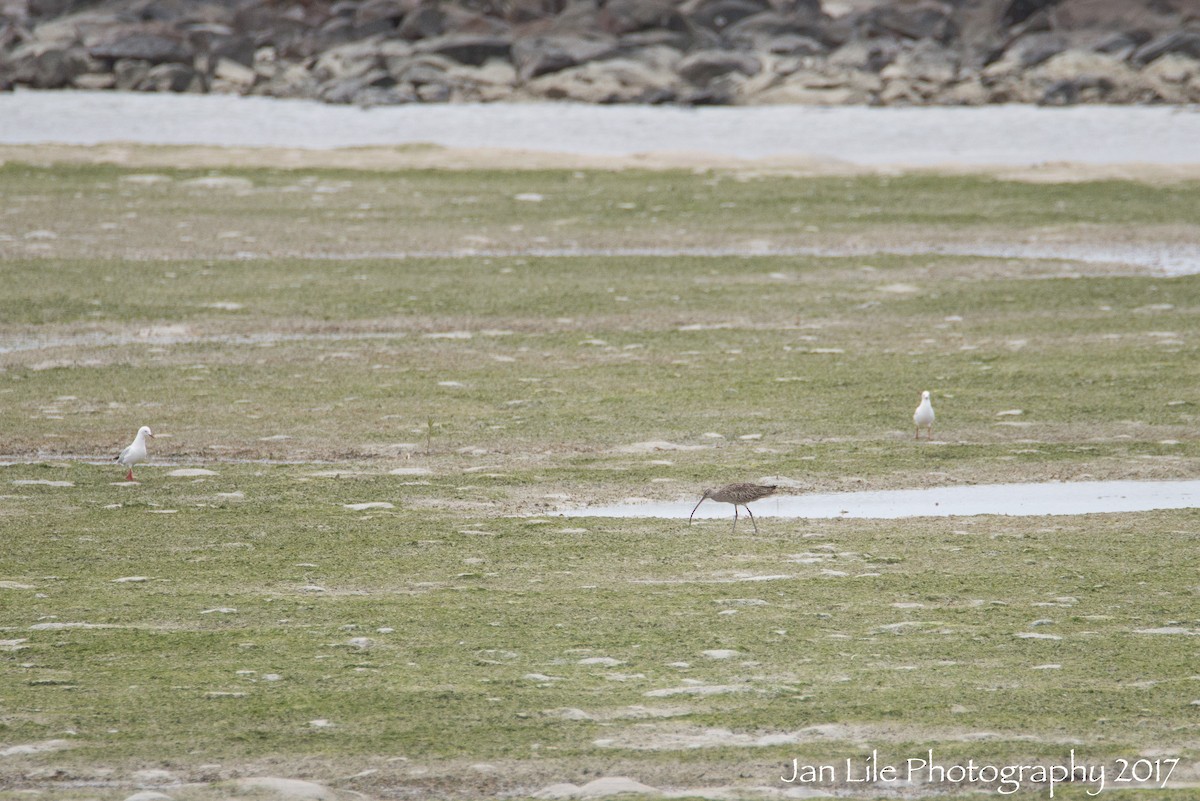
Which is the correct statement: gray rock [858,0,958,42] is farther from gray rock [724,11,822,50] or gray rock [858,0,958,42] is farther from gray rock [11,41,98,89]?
gray rock [11,41,98,89]

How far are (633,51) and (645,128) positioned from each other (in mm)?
14073

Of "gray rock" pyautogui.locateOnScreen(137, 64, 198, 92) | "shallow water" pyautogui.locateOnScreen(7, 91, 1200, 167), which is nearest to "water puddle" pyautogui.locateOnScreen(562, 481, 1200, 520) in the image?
"shallow water" pyautogui.locateOnScreen(7, 91, 1200, 167)

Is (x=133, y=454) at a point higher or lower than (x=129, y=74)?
lower

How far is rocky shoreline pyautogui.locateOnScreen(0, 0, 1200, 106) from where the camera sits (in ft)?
191

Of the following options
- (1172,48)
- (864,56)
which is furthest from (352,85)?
(1172,48)

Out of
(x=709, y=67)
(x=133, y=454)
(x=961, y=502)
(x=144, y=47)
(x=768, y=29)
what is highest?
(x=768, y=29)

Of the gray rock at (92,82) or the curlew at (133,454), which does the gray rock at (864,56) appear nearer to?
the gray rock at (92,82)

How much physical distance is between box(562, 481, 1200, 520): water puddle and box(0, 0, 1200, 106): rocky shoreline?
43748mm

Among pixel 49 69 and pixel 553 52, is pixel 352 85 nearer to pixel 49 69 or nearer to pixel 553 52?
pixel 553 52

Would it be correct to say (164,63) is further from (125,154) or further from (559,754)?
(559,754)

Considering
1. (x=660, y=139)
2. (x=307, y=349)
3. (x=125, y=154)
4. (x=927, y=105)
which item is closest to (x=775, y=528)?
(x=307, y=349)

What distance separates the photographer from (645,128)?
50438mm

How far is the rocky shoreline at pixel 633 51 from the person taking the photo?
58.1m

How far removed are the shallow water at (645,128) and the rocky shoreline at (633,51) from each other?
2.52 meters
